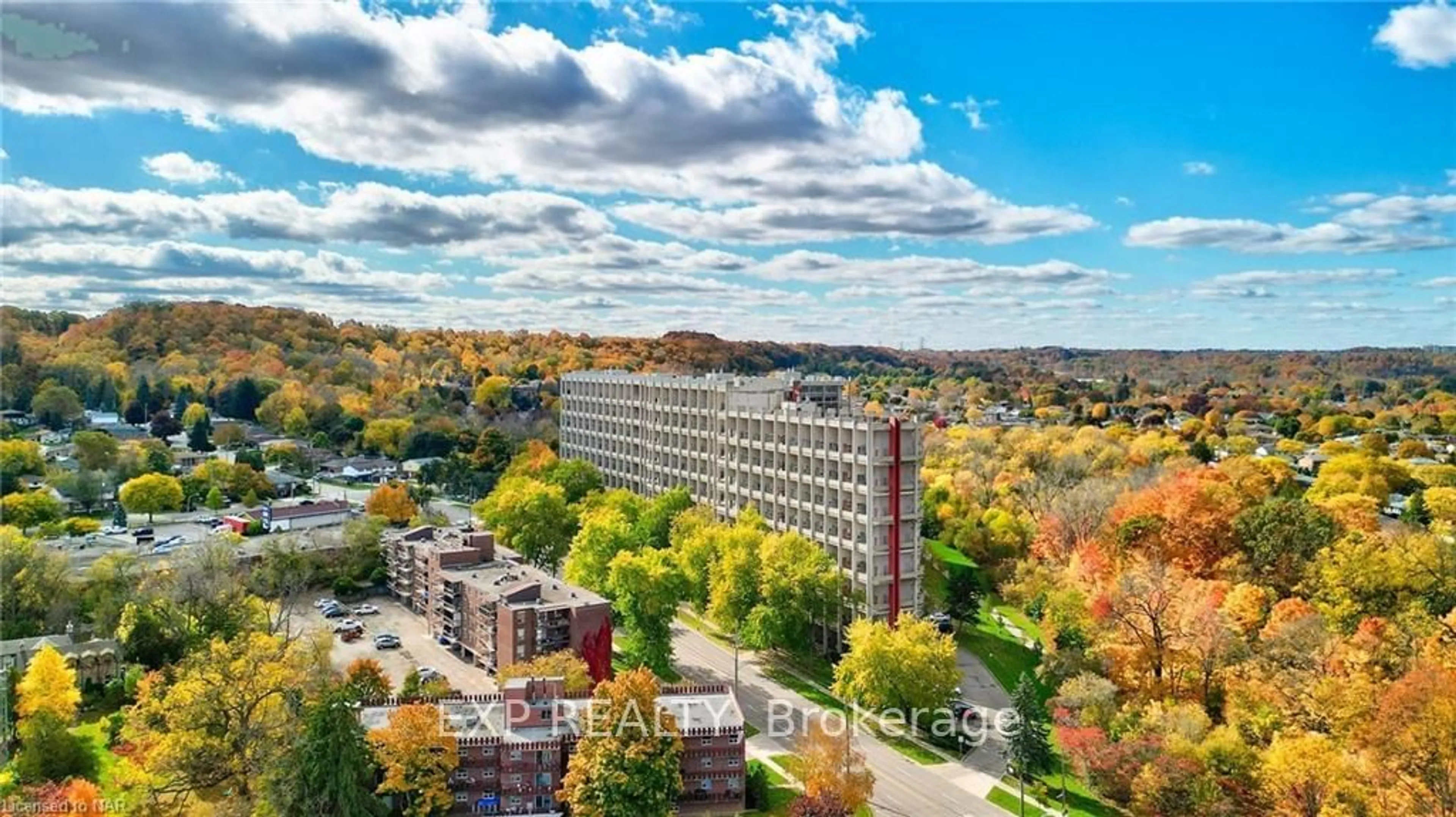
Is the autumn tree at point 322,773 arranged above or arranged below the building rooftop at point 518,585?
below

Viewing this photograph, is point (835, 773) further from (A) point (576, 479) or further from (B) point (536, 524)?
(A) point (576, 479)

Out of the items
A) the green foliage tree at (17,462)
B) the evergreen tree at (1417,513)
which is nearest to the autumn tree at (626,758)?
the evergreen tree at (1417,513)

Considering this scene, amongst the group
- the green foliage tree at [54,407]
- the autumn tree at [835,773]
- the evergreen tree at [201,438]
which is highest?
the green foliage tree at [54,407]

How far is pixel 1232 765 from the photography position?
25.2 metres

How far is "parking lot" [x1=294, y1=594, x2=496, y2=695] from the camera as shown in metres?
34.2

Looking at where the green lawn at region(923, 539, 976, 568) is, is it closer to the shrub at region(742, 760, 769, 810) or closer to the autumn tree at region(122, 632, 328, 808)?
the shrub at region(742, 760, 769, 810)

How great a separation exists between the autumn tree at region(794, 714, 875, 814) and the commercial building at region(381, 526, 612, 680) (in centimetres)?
964

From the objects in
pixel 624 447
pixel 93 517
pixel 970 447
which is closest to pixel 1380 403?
pixel 970 447

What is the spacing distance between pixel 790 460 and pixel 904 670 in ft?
40.9

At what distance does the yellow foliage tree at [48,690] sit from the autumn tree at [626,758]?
575 inches

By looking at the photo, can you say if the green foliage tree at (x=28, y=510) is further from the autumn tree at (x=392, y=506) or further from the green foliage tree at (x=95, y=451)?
the autumn tree at (x=392, y=506)

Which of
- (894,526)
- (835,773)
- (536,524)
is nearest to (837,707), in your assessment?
(894,526)

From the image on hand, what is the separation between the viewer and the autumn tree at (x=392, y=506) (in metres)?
53.7

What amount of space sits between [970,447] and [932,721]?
37.5 metres
